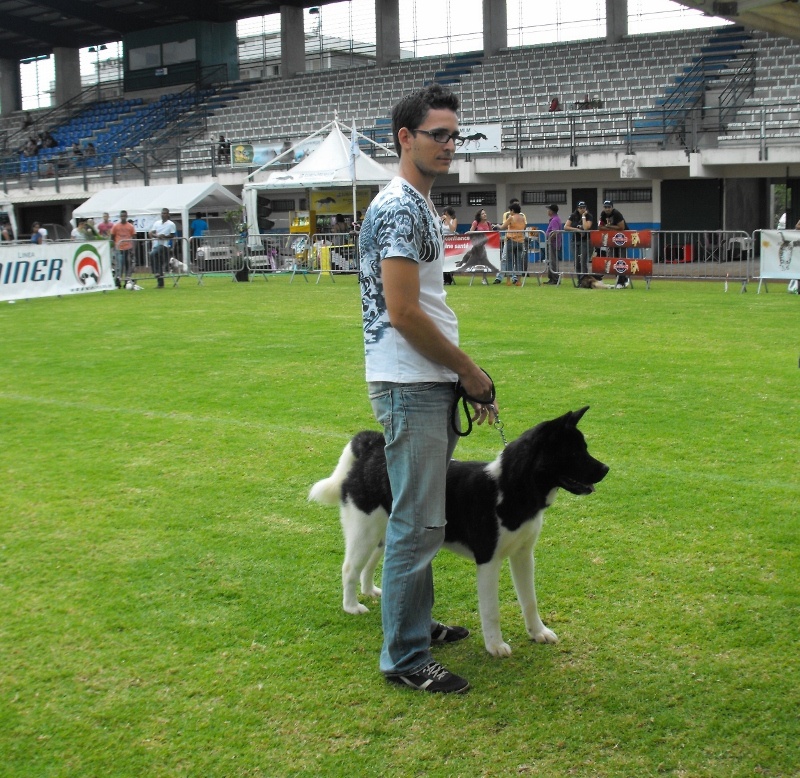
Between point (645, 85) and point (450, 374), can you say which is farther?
point (645, 85)

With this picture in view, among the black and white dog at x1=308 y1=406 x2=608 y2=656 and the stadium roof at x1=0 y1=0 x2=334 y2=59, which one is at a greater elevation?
the stadium roof at x1=0 y1=0 x2=334 y2=59

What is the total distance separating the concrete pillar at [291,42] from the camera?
4475 centimetres

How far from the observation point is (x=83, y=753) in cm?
313

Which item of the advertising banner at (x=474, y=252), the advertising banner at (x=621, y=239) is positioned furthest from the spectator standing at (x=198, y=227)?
the advertising banner at (x=621, y=239)

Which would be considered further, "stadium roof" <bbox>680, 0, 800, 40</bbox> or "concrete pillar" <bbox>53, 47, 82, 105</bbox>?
A: "concrete pillar" <bbox>53, 47, 82, 105</bbox>

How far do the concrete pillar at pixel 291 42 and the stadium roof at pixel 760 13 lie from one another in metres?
43.3

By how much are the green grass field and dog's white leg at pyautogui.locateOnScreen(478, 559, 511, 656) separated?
0.21ft

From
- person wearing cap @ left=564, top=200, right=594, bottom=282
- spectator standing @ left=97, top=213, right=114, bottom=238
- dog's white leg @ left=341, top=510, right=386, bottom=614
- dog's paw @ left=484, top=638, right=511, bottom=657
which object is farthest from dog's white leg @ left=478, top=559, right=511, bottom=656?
spectator standing @ left=97, top=213, right=114, bottom=238

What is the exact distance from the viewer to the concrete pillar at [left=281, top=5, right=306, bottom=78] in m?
44.8

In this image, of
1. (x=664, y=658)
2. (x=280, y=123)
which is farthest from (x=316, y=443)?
(x=280, y=123)

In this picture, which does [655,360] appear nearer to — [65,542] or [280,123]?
[65,542]

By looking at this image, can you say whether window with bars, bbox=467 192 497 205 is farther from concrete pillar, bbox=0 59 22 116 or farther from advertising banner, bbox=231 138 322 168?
concrete pillar, bbox=0 59 22 116

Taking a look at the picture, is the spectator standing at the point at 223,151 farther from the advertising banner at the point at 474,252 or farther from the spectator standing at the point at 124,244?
the advertising banner at the point at 474,252

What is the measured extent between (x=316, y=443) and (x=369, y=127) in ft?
97.3
